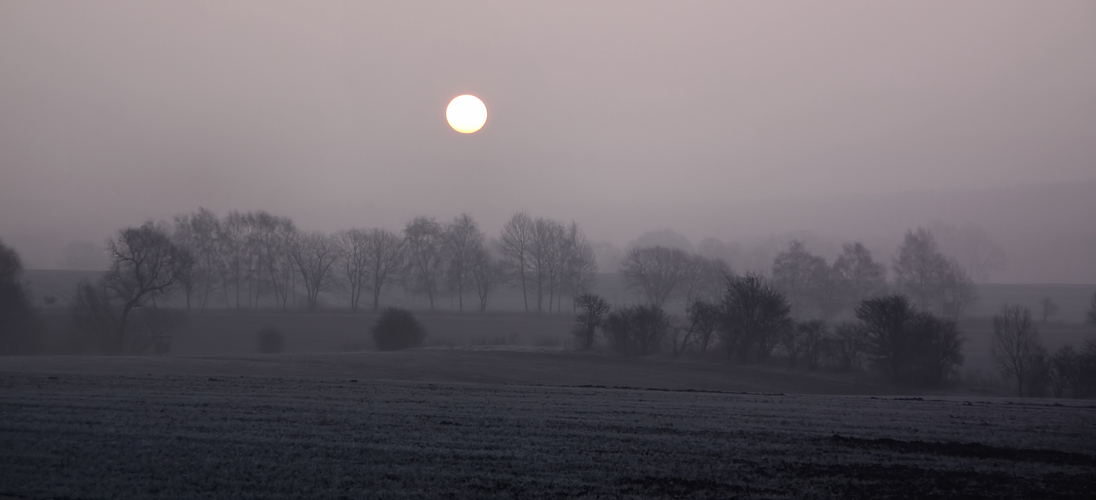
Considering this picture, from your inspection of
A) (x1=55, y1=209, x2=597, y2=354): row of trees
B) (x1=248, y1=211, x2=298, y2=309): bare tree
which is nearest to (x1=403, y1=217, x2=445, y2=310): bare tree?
(x1=55, y1=209, x2=597, y2=354): row of trees

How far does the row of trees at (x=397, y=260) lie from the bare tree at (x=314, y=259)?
124 mm

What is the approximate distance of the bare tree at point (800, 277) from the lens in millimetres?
83125

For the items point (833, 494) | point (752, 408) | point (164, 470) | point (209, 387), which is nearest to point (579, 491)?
point (833, 494)

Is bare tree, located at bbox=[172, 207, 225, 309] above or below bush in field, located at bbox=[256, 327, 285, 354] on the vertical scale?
above

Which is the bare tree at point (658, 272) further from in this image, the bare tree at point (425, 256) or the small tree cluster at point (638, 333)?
the small tree cluster at point (638, 333)

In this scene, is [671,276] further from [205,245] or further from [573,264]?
[205,245]

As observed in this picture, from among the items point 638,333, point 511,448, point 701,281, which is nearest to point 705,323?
point 638,333

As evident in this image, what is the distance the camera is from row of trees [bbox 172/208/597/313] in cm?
8344

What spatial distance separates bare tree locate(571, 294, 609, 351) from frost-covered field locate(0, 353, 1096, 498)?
29.2 m

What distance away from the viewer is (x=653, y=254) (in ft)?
283

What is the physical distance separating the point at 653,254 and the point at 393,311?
142 ft

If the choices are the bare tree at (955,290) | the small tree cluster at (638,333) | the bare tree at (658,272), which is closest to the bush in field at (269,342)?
the small tree cluster at (638,333)

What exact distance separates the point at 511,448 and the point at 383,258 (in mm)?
78060

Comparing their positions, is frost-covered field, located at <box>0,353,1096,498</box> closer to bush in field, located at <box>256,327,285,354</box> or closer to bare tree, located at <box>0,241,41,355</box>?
bush in field, located at <box>256,327,285,354</box>
